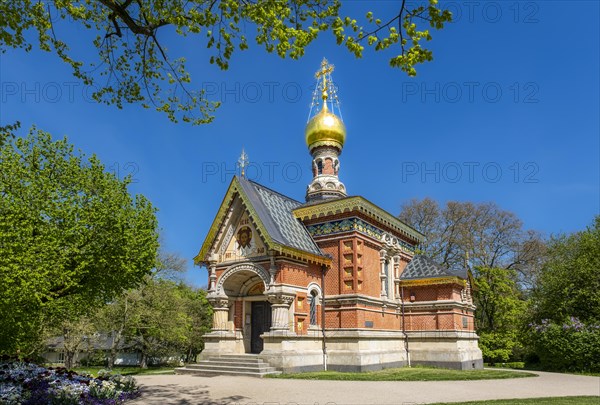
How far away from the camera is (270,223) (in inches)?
769

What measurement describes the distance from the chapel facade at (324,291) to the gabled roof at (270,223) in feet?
0.16

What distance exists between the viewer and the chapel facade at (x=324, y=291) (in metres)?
18.9

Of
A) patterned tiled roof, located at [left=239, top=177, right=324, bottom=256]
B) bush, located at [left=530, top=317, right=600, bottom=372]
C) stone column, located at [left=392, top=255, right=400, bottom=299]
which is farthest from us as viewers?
stone column, located at [left=392, top=255, right=400, bottom=299]

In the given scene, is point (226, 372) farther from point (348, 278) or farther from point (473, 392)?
point (473, 392)

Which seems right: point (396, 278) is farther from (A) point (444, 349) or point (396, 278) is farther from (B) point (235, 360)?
(B) point (235, 360)

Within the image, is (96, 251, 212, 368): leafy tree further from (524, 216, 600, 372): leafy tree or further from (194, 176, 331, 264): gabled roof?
(524, 216, 600, 372): leafy tree

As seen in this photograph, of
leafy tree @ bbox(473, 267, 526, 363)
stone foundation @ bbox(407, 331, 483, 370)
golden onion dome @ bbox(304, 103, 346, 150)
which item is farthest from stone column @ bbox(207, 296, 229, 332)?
leafy tree @ bbox(473, 267, 526, 363)

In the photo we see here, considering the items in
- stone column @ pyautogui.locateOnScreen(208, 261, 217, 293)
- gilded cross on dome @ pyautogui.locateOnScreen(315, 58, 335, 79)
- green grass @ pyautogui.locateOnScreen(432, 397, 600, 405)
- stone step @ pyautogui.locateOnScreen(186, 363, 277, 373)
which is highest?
gilded cross on dome @ pyautogui.locateOnScreen(315, 58, 335, 79)

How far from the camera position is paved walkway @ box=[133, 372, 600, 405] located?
11.2 metres

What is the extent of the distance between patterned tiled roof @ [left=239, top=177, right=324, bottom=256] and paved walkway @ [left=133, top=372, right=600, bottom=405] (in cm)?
591

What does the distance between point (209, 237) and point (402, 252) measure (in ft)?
33.9

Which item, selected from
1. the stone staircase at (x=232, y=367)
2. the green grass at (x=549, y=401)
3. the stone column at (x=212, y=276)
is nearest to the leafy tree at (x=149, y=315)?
the stone column at (x=212, y=276)

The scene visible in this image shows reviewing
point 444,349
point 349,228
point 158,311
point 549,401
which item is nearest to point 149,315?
point 158,311

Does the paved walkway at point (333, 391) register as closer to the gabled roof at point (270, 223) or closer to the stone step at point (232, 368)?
the stone step at point (232, 368)
